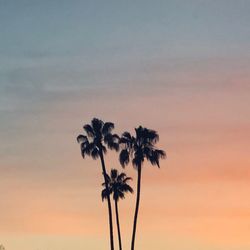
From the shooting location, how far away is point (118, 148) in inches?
3177

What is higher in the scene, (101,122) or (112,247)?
(101,122)

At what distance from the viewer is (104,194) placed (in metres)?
82.4

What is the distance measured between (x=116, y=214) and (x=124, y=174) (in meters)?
5.31

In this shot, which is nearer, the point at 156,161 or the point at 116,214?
the point at 156,161

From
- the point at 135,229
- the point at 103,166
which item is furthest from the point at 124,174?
the point at 135,229

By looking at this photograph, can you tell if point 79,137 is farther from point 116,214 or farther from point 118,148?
point 116,214

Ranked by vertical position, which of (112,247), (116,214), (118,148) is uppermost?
(118,148)

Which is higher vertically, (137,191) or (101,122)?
(101,122)

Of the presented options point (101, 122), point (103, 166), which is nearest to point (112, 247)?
point (103, 166)

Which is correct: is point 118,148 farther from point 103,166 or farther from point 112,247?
point 112,247

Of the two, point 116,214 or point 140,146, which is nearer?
point 140,146

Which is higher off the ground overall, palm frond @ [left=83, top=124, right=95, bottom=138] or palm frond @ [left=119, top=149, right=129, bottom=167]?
palm frond @ [left=83, top=124, right=95, bottom=138]

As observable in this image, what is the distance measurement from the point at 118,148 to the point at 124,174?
4.86 m

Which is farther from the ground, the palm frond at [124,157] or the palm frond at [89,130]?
the palm frond at [89,130]
